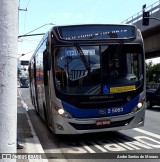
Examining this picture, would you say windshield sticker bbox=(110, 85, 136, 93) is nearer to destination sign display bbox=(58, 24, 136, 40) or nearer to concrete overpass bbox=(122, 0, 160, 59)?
destination sign display bbox=(58, 24, 136, 40)

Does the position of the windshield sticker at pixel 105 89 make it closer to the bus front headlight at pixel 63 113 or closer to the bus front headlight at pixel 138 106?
the bus front headlight at pixel 138 106

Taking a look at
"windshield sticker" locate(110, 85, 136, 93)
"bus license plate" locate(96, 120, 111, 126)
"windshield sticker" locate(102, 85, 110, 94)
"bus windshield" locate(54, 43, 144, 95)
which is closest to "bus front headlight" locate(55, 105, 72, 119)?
"bus windshield" locate(54, 43, 144, 95)

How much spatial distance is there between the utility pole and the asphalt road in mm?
4250

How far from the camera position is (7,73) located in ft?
11.1

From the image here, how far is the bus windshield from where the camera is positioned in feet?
30.2

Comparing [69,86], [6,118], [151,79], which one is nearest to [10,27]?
[6,118]

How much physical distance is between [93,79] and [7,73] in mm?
6029

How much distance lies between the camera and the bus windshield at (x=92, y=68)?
363 inches

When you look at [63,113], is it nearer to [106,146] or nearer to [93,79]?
[93,79]

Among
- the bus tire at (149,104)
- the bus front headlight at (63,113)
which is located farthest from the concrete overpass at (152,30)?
the bus front headlight at (63,113)

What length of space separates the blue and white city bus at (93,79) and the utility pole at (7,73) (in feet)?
18.6

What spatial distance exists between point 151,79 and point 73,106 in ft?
305

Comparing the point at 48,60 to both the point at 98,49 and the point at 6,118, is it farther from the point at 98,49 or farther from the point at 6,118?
the point at 6,118

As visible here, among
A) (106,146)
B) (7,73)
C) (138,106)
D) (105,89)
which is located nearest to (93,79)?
(105,89)
